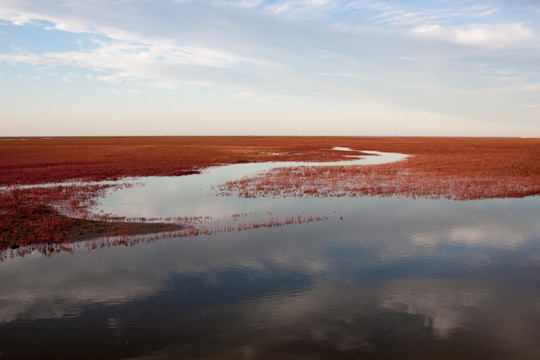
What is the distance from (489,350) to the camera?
8039 mm

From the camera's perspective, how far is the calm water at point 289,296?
27.1 feet

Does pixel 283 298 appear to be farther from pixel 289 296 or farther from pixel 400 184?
pixel 400 184

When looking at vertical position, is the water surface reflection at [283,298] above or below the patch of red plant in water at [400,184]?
below

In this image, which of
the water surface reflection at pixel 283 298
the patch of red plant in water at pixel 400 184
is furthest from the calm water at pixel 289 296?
the patch of red plant in water at pixel 400 184

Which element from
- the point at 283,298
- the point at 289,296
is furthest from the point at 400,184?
the point at 283,298

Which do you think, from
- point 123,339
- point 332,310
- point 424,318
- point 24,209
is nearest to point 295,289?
point 332,310

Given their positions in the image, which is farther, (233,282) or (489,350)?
(233,282)

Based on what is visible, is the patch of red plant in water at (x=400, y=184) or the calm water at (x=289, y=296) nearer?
the calm water at (x=289, y=296)

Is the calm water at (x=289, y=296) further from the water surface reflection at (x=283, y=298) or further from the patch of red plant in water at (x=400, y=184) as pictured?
the patch of red plant in water at (x=400, y=184)

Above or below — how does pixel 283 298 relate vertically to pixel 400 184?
below

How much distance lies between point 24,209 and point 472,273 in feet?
70.4

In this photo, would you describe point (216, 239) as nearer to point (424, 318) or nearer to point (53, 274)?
point (53, 274)

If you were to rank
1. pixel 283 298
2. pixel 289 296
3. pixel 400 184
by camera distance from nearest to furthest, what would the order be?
pixel 283 298 < pixel 289 296 < pixel 400 184

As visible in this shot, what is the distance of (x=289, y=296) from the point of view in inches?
409
